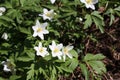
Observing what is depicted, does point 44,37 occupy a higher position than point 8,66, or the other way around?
point 44,37

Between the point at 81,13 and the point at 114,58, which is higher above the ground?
the point at 81,13

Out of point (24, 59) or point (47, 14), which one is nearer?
point (24, 59)

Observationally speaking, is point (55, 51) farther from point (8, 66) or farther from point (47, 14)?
point (8, 66)

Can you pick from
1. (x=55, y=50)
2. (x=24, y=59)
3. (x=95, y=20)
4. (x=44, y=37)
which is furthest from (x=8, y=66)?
(x=95, y=20)

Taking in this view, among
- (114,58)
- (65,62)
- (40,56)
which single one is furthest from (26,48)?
(114,58)

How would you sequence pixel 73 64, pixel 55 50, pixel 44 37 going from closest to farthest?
pixel 55 50
pixel 73 64
pixel 44 37

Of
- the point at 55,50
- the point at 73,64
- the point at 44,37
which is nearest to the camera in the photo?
the point at 55,50

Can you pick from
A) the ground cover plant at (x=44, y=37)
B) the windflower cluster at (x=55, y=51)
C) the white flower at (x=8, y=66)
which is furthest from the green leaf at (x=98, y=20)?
the white flower at (x=8, y=66)

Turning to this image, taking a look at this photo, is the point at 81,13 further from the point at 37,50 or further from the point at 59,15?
the point at 37,50
